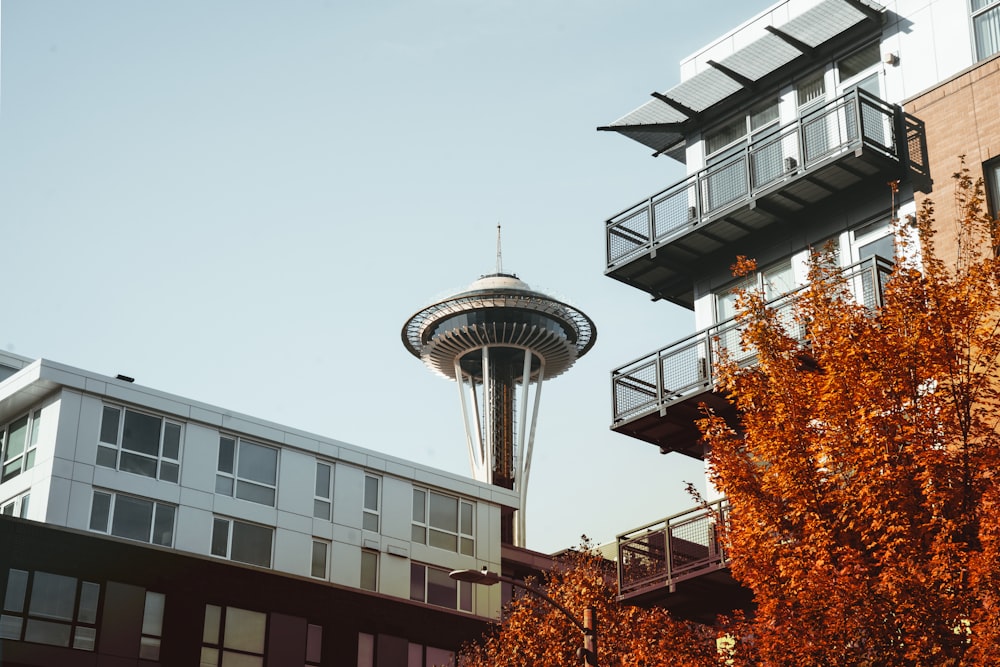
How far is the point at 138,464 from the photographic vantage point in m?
46.5

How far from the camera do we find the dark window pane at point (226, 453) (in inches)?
1923

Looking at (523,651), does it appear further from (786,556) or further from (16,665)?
(786,556)

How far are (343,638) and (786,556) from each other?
33.6m

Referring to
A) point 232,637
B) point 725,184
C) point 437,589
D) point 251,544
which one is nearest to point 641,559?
point 725,184

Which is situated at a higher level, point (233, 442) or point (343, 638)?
point (233, 442)

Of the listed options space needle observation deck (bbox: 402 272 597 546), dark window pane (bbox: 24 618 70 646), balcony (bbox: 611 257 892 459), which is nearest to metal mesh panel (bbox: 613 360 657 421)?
balcony (bbox: 611 257 892 459)

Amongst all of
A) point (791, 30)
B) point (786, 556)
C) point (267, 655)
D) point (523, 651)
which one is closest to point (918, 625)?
point (786, 556)

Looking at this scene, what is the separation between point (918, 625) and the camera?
15.4 meters

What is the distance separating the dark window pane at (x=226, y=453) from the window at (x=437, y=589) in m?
8.75

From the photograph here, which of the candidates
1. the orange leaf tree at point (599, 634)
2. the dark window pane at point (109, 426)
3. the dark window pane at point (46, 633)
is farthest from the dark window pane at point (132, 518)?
the orange leaf tree at point (599, 634)

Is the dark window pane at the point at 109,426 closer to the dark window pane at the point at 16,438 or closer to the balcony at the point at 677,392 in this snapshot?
the dark window pane at the point at 16,438

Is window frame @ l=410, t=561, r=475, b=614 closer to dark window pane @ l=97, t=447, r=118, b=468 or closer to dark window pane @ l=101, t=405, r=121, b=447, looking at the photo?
dark window pane @ l=97, t=447, r=118, b=468

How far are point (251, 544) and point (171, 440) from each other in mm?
4836

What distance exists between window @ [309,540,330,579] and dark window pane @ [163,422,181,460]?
659cm
